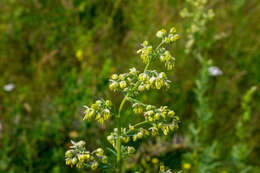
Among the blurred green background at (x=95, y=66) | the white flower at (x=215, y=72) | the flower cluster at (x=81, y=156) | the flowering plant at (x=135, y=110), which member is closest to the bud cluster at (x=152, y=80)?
the flowering plant at (x=135, y=110)

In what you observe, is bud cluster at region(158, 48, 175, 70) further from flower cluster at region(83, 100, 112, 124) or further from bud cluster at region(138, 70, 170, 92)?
flower cluster at region(83, 100, 112, 124)

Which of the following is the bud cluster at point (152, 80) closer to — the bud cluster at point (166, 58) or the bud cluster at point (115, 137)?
the bud cluster at point (166, 58)

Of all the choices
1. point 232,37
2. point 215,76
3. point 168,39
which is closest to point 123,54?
point 215,76

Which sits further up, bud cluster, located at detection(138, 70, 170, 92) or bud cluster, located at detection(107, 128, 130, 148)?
bud cluster, located at detection(138, 70, 170, 92)

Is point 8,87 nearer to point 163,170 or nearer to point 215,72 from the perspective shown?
point 215,72

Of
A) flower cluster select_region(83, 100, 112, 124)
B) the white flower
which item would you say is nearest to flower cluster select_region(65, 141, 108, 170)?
flower cluster select_region(83, 100, 112, 124)

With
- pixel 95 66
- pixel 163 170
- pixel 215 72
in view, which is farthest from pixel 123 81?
pixel 215 72
